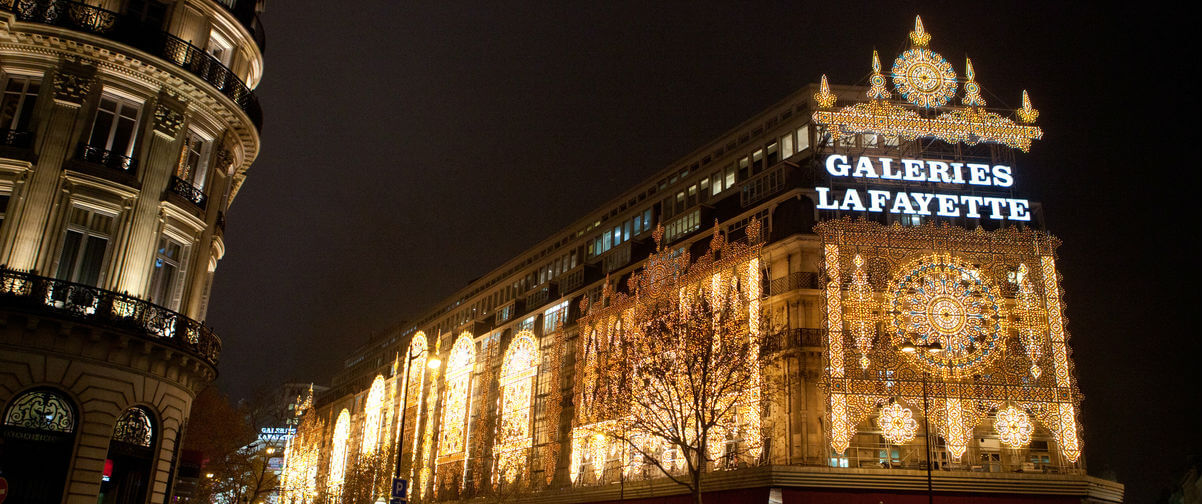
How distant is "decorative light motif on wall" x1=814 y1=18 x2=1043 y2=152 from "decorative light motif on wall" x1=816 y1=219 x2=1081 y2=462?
587 centimetres

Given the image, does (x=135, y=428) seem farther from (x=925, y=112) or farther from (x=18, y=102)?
(x=925, y=112)

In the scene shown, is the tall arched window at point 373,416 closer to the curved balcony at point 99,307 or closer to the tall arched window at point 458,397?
the tall arched window at point 458,397

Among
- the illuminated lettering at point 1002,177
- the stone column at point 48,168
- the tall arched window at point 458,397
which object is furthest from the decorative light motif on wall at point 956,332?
the tall arched window at point 458,397

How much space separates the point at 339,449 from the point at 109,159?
9291 centimetres

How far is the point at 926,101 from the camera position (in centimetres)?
4881

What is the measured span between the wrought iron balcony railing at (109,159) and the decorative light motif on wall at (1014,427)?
38.4 meters

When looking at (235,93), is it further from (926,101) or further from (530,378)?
(530,378)

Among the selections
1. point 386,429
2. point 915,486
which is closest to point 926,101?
point 915,486

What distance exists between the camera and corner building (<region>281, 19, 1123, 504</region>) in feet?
136

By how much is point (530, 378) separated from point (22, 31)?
158 feet

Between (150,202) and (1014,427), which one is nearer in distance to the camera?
(150,202)

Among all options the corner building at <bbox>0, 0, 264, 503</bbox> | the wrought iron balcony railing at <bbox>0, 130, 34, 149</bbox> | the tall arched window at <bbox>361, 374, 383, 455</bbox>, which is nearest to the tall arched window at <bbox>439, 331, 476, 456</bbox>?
the tall arched window at <bbox>361, 374, 383, 455</bbox>

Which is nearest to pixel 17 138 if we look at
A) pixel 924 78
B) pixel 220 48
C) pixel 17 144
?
pixel 17 144

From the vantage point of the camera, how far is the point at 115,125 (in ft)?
95.4
